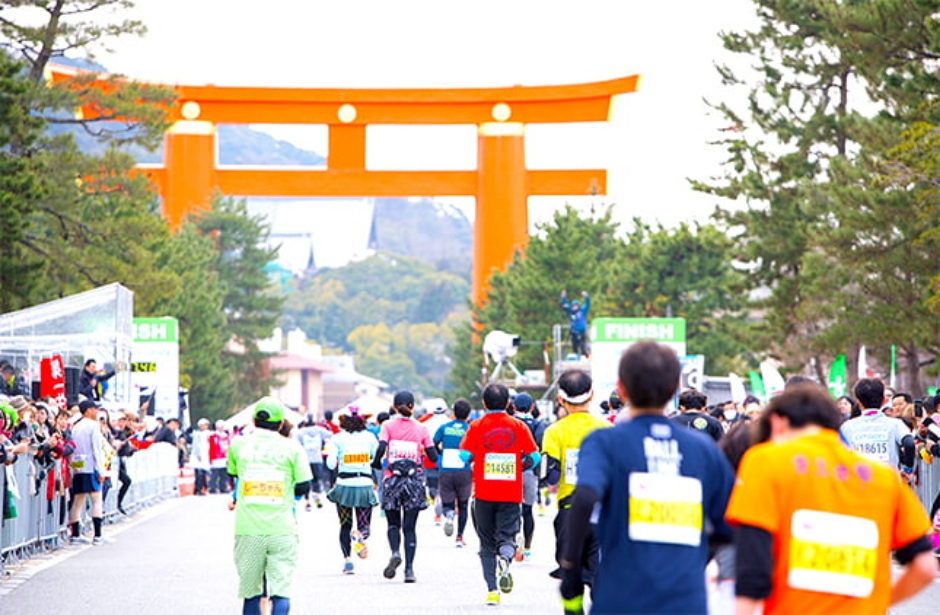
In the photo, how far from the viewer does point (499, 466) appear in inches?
482

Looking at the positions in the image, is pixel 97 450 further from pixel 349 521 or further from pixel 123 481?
pixel 123 481

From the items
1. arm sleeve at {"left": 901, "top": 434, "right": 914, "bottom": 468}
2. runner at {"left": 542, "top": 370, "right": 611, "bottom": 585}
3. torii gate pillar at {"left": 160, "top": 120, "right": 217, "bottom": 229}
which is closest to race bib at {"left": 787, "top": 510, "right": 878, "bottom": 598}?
runner at {"left": 542, "top": 370, "right": 611, "bottom": 585}

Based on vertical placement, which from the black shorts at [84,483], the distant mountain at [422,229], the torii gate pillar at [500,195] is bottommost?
the black shorts at [84,483]

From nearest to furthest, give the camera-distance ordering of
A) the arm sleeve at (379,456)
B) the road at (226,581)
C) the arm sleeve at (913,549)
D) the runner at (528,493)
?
1. the arm sleeve at (913,549)
2. the road at (226,581)
3. the arm sleeve at (379,456)
4. the runner at (528,493)

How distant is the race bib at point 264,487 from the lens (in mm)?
9258

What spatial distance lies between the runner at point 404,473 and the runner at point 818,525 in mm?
8990

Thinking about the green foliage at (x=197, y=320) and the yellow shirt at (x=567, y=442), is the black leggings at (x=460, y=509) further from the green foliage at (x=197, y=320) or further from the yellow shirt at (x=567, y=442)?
the green foliage at (x=197, y=320)

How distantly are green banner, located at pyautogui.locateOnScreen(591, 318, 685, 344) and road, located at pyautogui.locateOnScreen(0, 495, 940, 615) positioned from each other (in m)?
11.9

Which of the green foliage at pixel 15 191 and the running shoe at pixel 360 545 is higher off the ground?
the green foliage at pixel 15 191

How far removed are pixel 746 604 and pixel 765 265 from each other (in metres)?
35.3

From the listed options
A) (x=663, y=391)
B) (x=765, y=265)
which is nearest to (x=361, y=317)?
(x=765, y=265)

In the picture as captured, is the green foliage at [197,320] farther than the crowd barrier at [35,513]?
Yes

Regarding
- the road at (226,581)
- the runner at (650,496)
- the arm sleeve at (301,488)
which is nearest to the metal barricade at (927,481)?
the road at (226,581)

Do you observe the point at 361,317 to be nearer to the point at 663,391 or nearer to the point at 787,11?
the point at 787,11
